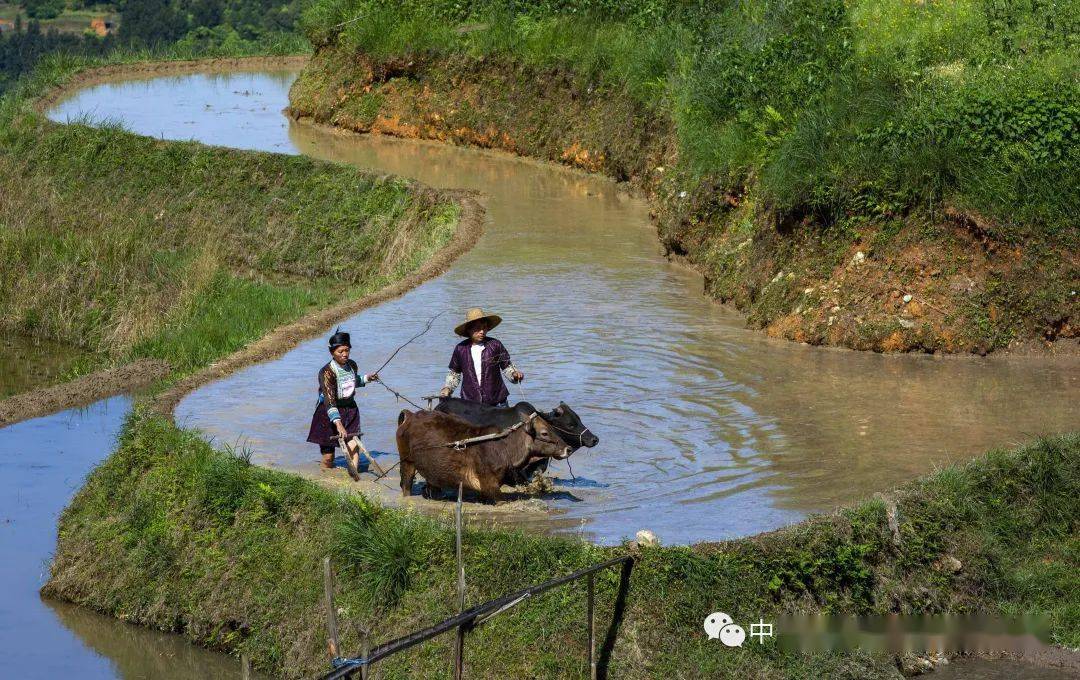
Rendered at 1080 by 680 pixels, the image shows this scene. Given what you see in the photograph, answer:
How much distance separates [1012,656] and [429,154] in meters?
18.6

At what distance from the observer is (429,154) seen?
87.4ft

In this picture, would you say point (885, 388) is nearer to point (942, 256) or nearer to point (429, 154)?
point (942, 256)

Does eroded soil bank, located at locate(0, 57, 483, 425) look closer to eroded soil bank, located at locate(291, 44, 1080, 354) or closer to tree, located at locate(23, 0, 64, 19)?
eroded soil bank, located at locate(291, 44, 1080, 354)

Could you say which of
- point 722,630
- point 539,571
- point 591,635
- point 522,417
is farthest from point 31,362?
point 722,630

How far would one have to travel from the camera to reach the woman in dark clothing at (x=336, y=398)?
1150 cm

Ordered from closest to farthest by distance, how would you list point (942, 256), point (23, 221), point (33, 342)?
point (942, 256), point (33, 342), point (23, 221)

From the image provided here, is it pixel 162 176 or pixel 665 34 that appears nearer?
pixel 665 34

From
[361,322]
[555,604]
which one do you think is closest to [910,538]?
[555,604]

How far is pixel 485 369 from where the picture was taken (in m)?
11.4

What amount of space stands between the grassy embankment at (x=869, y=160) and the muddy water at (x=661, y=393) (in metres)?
0.49

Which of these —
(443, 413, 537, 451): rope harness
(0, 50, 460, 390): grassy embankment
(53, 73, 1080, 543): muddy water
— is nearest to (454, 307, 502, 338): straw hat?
(443, 413, 537, 451): rope harness

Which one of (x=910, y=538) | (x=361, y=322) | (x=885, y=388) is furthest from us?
(x=361, y=322)

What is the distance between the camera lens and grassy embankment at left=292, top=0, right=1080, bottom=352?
14.8 metres

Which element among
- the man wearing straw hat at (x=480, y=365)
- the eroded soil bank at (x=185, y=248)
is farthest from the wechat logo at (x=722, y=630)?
the eroded soil bank at (x=185, y=248)
